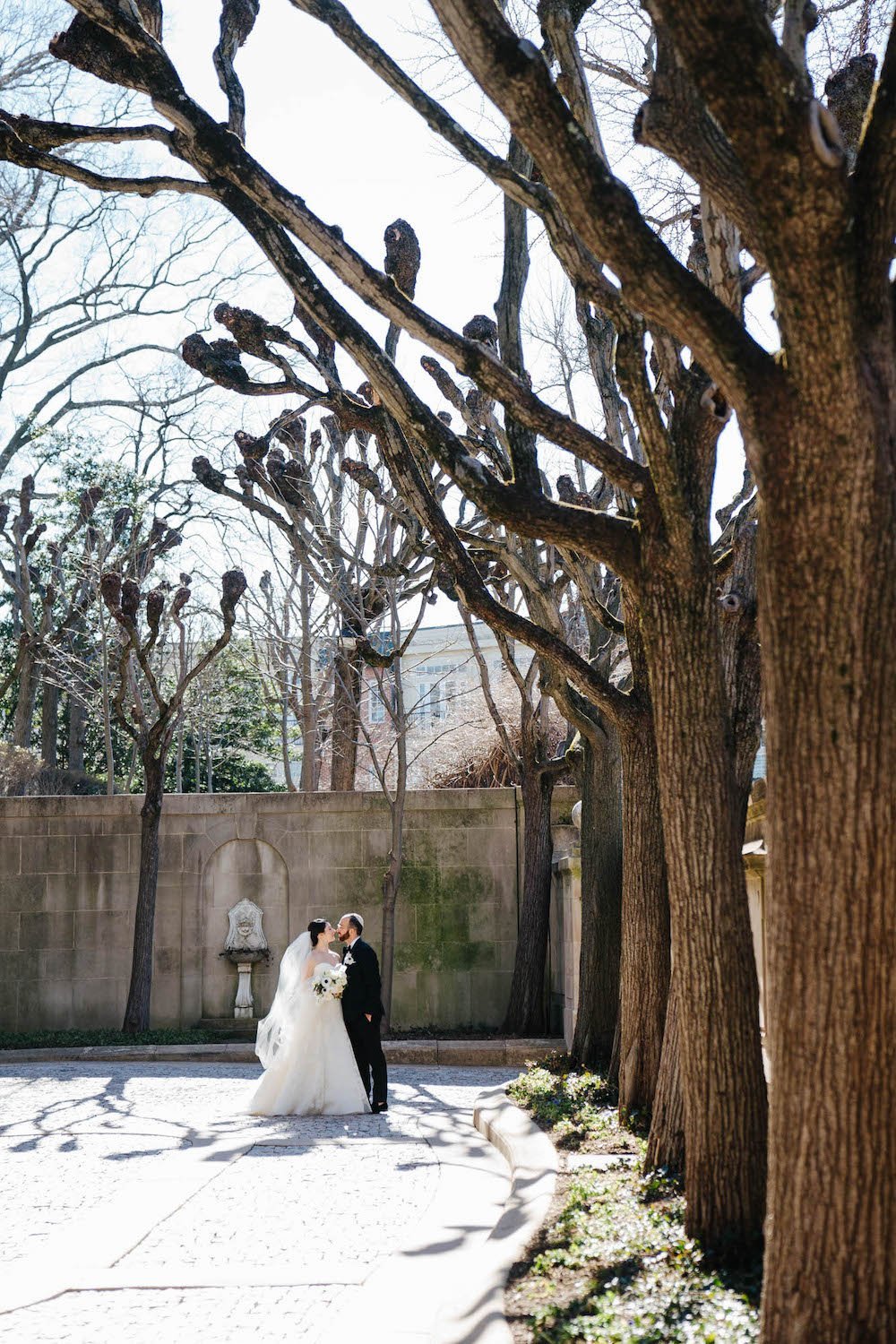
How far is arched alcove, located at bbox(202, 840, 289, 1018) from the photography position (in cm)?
1661

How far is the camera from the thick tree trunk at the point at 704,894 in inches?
205

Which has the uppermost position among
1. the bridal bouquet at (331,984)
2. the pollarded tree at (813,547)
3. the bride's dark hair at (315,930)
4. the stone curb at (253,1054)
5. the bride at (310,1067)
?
the pollarded tree at (813,547)

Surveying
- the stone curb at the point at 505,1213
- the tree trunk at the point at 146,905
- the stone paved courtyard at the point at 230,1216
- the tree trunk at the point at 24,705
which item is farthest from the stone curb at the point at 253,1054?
the tree trunk at the point at 24,705

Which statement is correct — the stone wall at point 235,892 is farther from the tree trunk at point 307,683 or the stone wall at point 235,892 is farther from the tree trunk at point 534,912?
the tree trunk at point 307,683

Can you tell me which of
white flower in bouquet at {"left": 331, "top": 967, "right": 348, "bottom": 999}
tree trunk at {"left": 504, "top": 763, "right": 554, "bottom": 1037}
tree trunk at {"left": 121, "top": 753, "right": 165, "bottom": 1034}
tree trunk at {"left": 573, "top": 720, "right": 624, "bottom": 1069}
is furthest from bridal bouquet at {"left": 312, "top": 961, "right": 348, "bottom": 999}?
tree trunk at {"left": 121, "top": 753, "right": 165, "bottom": 1034}

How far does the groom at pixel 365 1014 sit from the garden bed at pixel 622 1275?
437 cm

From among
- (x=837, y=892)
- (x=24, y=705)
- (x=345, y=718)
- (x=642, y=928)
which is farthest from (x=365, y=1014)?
(x=24, y=705)

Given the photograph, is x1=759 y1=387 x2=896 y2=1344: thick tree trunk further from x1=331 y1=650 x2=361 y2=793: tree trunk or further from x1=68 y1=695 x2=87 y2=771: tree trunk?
x1=68 y1=695 x2=87 y2=771: tree trunk

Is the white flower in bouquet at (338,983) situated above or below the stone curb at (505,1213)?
above

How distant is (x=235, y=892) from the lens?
16.8 m

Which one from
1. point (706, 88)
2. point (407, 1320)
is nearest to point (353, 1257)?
point (407, 1320)

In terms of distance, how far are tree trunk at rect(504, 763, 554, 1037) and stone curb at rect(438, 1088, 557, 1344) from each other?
16.2 feet

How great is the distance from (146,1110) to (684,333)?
29.7ft

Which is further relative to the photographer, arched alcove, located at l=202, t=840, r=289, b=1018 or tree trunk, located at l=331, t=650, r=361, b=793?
tree trunk, located at l=331, t=650, r=361, b=793
